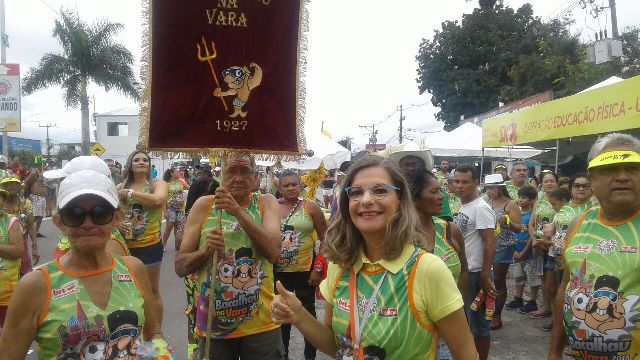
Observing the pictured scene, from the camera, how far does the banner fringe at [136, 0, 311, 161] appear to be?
3.58 meters

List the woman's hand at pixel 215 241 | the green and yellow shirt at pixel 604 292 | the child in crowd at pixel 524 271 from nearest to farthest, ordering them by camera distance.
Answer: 1. the green and yellow shirt at pixel 604 292
2. the woman's hand at pixel 215 241
3. the child in crowd at pixel 524 271

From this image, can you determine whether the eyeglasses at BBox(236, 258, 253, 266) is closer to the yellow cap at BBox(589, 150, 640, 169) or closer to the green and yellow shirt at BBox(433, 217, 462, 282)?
the green and yellow shirt at BBox(433, 217, 462, 282)

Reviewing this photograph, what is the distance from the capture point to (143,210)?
6090 mm

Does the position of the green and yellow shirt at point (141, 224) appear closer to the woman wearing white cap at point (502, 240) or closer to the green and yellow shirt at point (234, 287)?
the green and yellow shirt at point (234, 287)

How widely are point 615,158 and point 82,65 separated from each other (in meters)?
36.8

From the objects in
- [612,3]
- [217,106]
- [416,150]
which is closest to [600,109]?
[416,150]

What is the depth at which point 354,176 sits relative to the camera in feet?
8.43

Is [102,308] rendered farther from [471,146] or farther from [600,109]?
[471,146]

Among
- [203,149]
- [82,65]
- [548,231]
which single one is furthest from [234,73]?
[82,65]

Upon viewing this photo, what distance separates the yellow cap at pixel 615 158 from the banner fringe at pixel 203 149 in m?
1.79

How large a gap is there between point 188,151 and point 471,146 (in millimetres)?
13116

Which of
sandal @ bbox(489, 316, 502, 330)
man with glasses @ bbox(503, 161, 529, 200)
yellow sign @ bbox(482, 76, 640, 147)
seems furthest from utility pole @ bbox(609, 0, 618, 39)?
sandal @ bbox(489, 316, 502, 330)

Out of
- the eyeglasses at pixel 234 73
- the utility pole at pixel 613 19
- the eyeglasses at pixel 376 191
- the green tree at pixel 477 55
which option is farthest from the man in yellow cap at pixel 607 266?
the green tree at pixel 477 55

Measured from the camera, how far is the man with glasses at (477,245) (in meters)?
5.31
